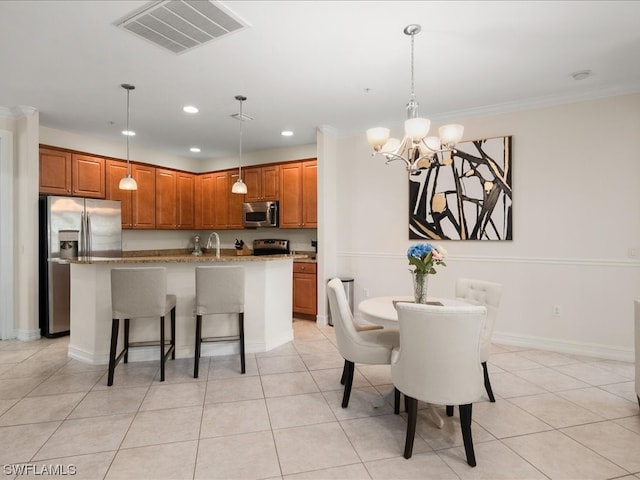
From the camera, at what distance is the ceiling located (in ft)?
7.79

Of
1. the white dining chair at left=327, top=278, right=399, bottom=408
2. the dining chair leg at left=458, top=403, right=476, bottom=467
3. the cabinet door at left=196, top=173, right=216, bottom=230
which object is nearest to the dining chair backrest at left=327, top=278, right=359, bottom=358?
the white dining chair at left=327, top=278, right=399, bottom=408

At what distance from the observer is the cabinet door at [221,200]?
6402 millimetres

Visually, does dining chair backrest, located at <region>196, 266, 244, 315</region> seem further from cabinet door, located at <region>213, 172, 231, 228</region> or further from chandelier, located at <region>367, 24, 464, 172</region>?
cabinet door, located at <region>213, 172, 231, 228</region>

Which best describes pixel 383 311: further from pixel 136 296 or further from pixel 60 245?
pixel 60 245

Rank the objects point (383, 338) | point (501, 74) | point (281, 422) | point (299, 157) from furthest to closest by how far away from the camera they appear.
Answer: point (299, 157), point (501, 74), point (383, 338), point (281, 422)

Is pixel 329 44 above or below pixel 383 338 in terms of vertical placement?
above

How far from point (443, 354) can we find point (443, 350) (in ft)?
0.07

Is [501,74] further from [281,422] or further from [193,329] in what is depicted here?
[193,329]

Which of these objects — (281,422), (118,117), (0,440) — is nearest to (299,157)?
(118,117)

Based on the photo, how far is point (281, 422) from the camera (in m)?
2.40

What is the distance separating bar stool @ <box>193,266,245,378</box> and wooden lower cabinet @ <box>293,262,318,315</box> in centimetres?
192

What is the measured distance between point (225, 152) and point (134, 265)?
3.42m

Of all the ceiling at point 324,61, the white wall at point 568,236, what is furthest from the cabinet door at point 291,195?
the white wall at point 568,236

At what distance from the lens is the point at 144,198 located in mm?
5832
